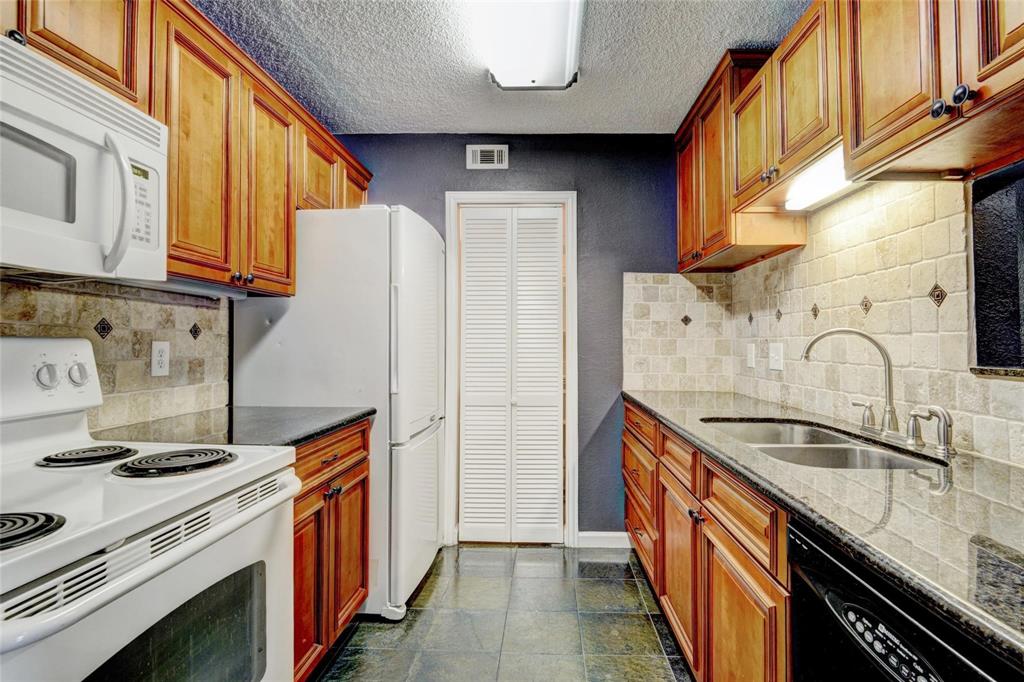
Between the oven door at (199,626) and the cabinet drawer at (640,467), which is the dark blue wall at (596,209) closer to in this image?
the cabinet drawer at (640,467)

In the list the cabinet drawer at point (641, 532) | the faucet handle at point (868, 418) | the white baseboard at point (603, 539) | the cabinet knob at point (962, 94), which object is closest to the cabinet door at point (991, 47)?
the cabinet knob at point (962, 94)

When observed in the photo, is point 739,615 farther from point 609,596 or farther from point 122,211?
point 122,211

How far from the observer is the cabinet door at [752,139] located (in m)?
1.77

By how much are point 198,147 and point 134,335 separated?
67 centimetres

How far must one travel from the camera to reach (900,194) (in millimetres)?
1517

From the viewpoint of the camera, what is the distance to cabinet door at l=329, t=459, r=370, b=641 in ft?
5.94

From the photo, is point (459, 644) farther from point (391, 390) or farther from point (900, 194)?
point (900, 194)

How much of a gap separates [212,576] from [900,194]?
6.81 ft

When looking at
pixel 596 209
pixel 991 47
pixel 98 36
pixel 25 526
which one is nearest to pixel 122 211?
pixel 98 36

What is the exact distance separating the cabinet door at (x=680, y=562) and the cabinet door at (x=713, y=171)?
107 cm

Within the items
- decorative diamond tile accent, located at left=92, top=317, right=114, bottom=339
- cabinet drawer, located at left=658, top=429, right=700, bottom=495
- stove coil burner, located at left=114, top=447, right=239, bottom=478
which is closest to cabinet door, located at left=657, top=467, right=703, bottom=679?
cabinet drawer, located at left=658, top=429, right=700, bottom=495

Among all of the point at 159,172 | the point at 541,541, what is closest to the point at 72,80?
the point at 159,172

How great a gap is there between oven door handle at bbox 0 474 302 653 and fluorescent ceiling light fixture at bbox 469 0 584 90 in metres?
1.71

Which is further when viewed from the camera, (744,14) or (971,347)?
(744,14)
